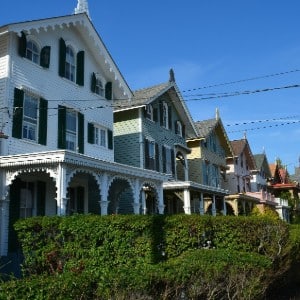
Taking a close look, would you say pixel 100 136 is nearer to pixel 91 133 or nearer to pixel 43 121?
pixel 91 133

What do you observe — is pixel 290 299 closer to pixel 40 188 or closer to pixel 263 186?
pixel 40 188

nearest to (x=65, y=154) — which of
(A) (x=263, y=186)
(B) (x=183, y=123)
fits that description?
(B) (x=183, y=123)

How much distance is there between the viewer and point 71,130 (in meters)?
20.7

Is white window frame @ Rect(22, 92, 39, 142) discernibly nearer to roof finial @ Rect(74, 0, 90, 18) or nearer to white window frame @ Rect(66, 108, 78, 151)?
white window frame @ Rect(66, 108, 78, 151)

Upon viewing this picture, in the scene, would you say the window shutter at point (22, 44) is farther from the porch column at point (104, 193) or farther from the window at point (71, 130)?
the porch column at point (104, 193)

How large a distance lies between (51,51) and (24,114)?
3728mm

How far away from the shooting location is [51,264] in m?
12.6

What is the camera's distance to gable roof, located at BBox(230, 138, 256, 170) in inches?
1987

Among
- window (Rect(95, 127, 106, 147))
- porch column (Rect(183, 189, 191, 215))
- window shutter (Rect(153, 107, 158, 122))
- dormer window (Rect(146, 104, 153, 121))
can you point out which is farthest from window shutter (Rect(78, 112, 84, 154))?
window shutter (Rect(153, 107, 158, 122))

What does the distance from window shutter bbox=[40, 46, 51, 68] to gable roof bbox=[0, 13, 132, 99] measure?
810 mm

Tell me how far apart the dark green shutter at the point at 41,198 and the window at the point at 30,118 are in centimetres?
190

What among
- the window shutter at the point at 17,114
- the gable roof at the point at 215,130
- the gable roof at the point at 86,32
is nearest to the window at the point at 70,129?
the window shutter at the point at 17,114

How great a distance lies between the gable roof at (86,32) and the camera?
59.7 feet

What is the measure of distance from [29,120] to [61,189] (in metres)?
4.15
